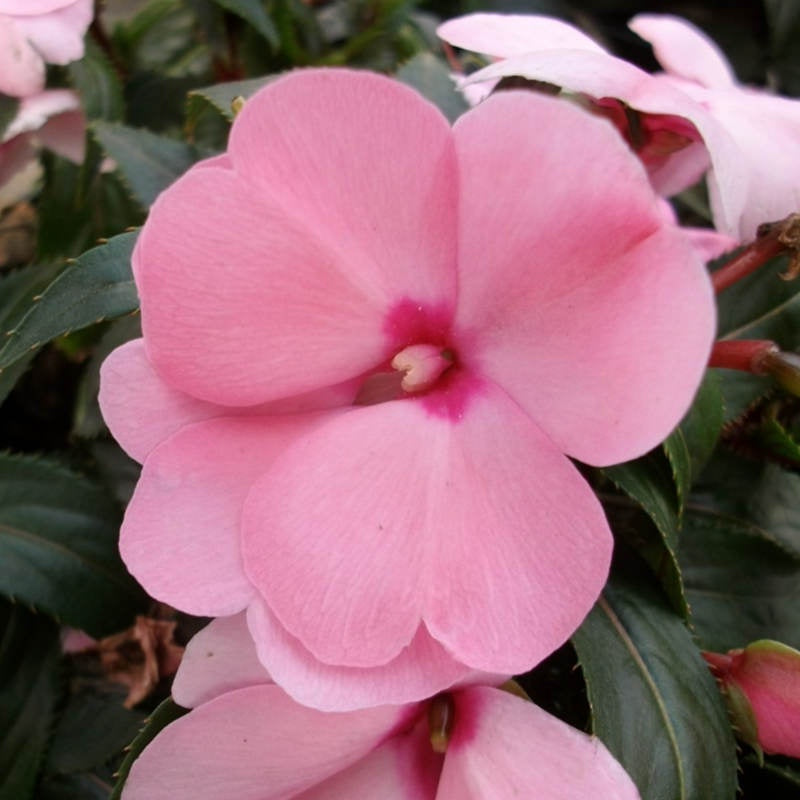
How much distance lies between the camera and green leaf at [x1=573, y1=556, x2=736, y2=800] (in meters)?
0.44

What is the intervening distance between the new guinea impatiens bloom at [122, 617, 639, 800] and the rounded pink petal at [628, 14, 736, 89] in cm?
38

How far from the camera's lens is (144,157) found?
618 mm

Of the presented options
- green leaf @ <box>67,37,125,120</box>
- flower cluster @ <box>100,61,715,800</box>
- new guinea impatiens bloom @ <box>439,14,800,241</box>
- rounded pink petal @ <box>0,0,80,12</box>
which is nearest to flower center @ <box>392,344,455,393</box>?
flower cluster @ <box>100,61,715,800</box>

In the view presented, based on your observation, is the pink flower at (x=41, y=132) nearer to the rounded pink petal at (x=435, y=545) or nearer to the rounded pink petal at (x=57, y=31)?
the rounded pink petal at (x=57, y=31)

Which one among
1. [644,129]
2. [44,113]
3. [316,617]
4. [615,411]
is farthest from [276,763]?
[44,113]

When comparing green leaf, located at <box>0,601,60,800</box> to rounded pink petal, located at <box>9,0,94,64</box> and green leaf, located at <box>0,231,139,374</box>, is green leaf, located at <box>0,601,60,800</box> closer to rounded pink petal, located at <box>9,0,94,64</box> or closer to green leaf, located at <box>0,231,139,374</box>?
green leaf, located at <box>0,231,139,374</box>

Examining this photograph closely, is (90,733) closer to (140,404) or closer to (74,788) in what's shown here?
(74,788)

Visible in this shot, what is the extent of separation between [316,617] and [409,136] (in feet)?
0.56

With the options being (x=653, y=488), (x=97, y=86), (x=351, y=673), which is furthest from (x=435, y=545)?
(x=97, y=86)

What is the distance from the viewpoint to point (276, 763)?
38 cm

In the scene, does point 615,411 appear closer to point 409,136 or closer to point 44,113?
point 409,136

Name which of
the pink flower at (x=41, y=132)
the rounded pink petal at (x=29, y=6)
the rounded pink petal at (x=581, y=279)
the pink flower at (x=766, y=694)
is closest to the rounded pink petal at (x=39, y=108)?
the pink flower at (x=41, y=132)

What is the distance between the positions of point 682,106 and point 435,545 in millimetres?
217

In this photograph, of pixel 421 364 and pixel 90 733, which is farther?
pixel 90 733
